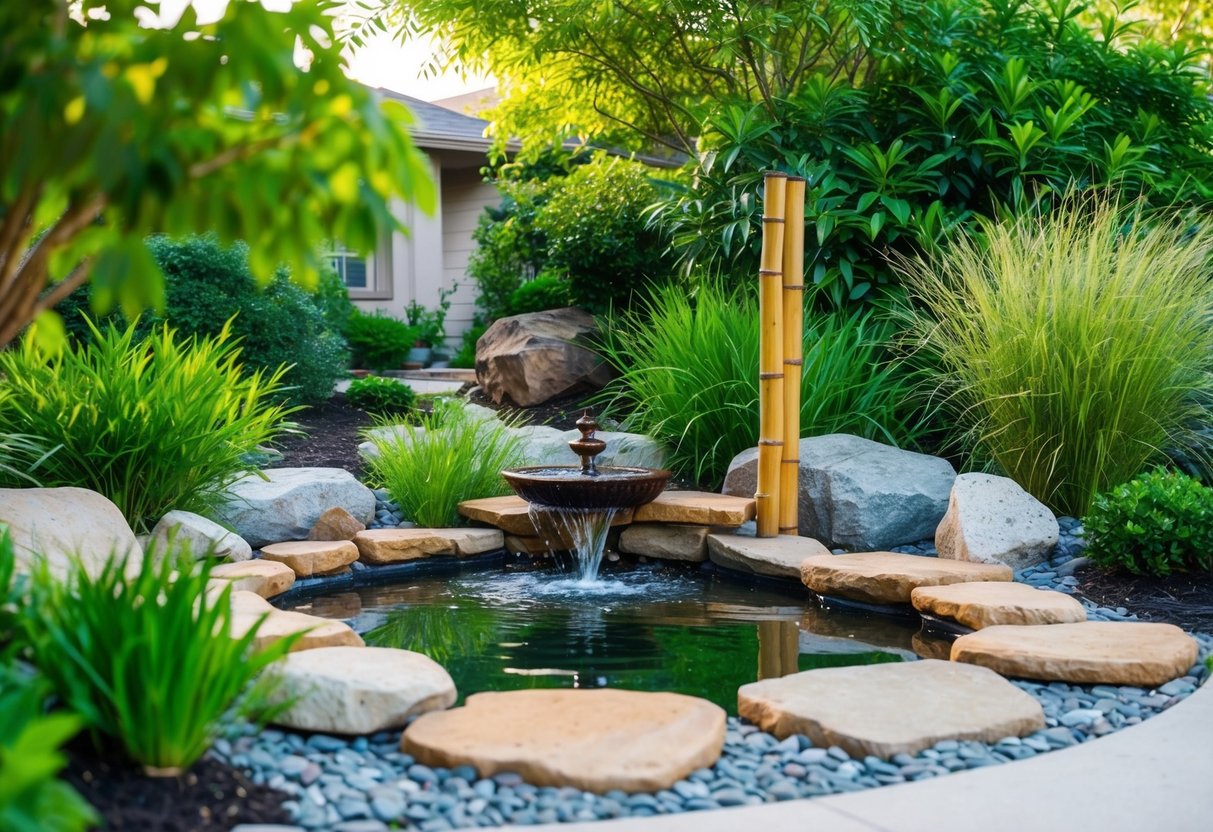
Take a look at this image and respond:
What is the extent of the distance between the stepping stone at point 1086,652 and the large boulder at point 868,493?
5.55 ft

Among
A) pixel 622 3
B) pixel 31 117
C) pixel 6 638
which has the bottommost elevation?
pixel 6 638

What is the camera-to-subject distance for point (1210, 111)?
8.29 m

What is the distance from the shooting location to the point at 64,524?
405cm


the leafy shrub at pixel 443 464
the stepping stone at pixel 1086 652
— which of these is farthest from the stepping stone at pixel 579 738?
the leafy shrub at pixel 443 464

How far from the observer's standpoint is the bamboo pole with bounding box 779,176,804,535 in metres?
5.55

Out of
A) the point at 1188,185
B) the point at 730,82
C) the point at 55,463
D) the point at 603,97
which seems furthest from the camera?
the point at 603,97

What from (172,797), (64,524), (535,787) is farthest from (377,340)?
(172,797)

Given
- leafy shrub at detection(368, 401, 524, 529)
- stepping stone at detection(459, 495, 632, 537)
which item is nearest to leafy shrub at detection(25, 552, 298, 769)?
stepping stone at detection(459, 495, 632, 537)

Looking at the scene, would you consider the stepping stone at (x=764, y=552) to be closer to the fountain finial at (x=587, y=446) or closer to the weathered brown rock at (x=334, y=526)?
the fountain finial at (x=587, y=446)

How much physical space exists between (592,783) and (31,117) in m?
1.68

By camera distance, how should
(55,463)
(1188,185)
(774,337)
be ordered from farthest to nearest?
(1188,185) < (774,337) < (55,463)

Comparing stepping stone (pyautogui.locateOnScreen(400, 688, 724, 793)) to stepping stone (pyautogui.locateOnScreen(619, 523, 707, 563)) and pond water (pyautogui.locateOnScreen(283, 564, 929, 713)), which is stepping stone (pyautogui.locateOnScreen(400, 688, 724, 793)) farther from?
stepping stone (pyautogui.locateOnScreen(619, 523, 707, 563))

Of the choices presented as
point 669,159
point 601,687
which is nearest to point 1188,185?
point 601,687

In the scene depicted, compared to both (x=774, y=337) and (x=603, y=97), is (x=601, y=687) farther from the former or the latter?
(x=603, y=97)
